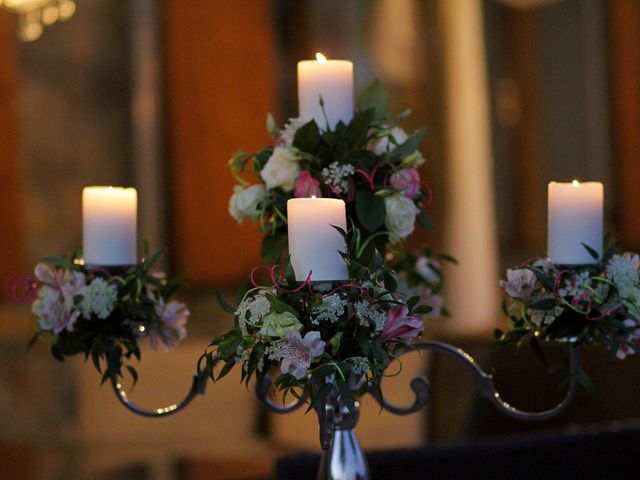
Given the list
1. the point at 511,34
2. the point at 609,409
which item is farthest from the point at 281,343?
the point at 511,34

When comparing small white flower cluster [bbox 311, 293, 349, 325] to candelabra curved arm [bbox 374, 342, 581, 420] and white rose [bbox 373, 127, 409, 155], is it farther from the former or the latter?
white rose [bbox 373, 127, 409, 155]

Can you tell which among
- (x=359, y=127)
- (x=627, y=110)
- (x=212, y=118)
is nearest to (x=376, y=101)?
(x=359, y=127)

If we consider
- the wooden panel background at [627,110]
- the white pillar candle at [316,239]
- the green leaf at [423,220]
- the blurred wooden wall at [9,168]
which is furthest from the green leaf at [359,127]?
the wooden panel background at [627,110]

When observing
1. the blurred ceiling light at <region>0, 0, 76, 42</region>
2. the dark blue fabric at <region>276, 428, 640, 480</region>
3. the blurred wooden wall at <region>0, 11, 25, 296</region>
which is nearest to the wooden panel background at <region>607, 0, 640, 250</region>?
the blurred ceiling light at <region>0, 0, 76, 42</region>

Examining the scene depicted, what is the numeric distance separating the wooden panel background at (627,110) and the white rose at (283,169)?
5.01 meters

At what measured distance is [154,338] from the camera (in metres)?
1.36

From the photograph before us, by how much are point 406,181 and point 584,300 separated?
0.82ft

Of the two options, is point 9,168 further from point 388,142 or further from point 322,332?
point 322,332

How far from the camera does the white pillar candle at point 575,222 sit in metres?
1.24

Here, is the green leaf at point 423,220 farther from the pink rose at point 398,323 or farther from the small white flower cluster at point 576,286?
the pink rose at point 398,323

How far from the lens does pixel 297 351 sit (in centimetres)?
99

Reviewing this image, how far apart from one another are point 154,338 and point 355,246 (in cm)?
A: 38

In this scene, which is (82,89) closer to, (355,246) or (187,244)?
(187,244)

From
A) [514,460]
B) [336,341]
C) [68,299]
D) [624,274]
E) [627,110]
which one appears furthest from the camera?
[627,110]
